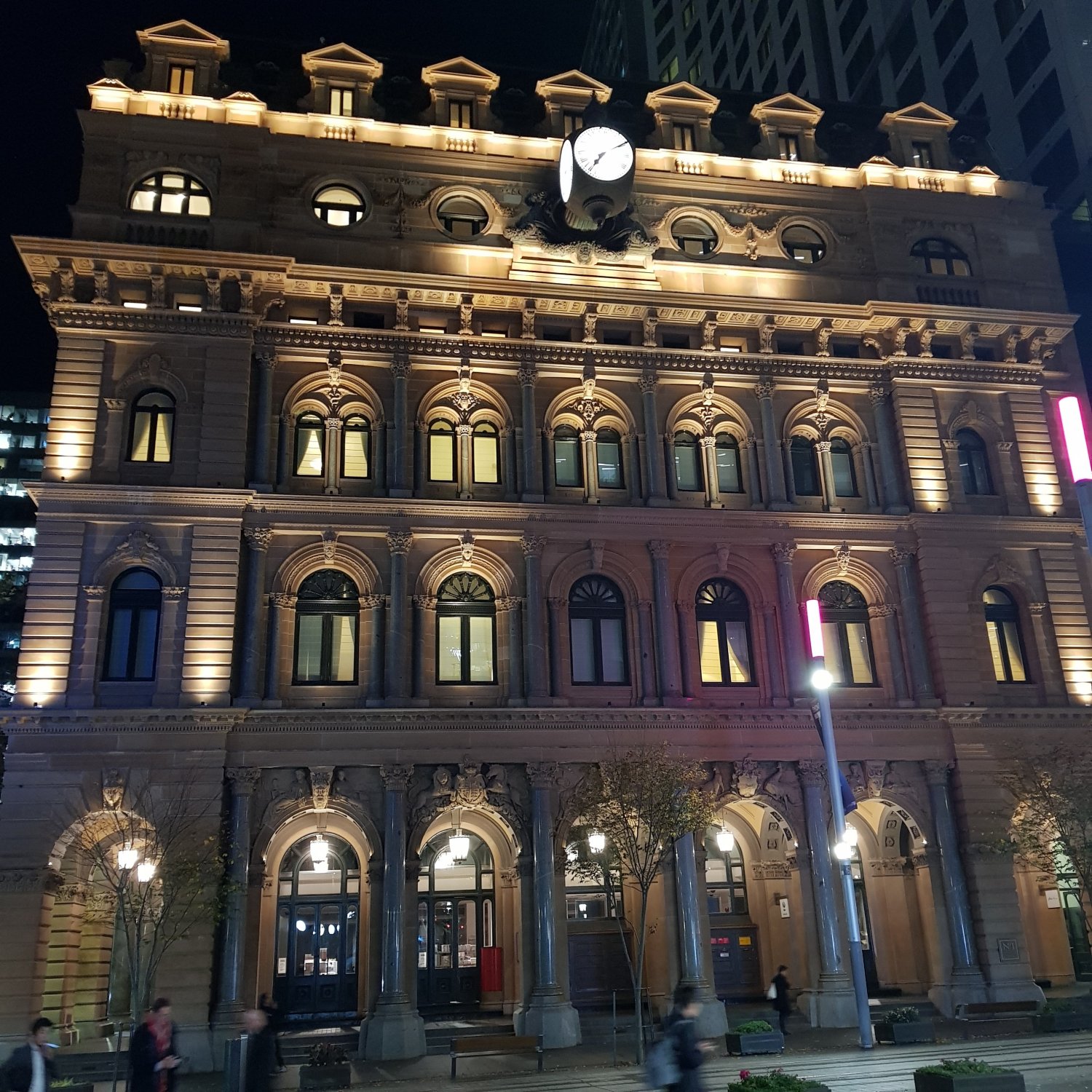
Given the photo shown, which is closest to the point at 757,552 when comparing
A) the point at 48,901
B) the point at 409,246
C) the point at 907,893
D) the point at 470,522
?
the point at 470,522

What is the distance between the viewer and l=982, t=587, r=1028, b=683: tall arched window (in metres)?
35.9

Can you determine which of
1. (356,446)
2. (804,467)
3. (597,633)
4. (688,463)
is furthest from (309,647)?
(804,467)

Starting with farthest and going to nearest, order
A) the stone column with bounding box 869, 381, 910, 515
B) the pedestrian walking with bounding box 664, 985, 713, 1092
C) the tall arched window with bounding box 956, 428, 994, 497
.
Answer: the tall arched window with bounding box 956, 428, 994, 497
the stone column with bounding box 869, 381, 910, 515
the pedestrian walking with bounding box 664, 985, 713, 1092

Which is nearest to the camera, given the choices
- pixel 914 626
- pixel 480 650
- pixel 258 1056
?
pixel 258 1056

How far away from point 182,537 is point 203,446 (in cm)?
284

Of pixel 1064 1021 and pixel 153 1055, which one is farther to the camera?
pixel 1064 1021

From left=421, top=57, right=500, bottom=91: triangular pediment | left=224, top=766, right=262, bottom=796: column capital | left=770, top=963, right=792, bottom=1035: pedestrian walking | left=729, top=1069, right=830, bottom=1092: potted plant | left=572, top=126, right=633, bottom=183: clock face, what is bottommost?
left=729, top=1069, right=830, bottom=1092: potted plant

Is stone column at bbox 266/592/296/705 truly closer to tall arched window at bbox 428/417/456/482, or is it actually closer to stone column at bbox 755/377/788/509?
tall arched window at bbox 428/417/456/482

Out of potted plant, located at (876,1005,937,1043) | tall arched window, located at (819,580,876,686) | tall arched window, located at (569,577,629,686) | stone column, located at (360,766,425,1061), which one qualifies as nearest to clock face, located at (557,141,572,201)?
tall arched window, located at (569,577,629,686)

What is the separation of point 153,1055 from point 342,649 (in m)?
18.2

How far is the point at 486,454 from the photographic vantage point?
35094mm

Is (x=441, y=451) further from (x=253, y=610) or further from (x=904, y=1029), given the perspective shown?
(x=904, y=1029)

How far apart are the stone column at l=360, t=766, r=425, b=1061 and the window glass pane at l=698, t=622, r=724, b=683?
9.73m

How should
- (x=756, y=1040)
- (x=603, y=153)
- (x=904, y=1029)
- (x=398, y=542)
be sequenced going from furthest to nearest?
(x=603, y=153), (x=398, y=542), (x=904, y=1029), (x=756, y=1040)
